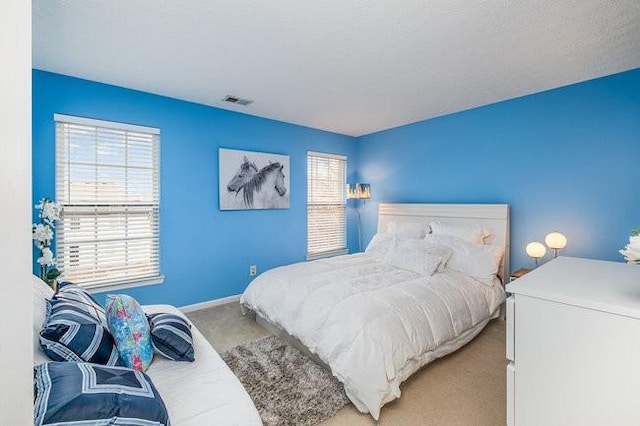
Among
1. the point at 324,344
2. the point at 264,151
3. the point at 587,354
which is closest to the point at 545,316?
the point at 587,354

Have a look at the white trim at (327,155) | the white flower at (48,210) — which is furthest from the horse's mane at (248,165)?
the white flower at (48,210)

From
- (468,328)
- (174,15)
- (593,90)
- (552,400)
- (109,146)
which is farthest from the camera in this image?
(109,146)

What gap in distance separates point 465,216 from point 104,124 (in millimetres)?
4199

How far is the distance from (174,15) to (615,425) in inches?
117

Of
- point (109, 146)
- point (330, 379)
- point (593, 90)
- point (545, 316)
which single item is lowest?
point (330, 379)

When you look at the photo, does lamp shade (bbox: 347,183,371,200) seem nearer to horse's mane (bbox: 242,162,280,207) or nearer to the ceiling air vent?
horse's mane (bbox: 242,162,280,207)

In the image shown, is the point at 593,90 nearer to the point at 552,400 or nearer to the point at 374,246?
the point at 374,246

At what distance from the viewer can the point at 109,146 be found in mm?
2938

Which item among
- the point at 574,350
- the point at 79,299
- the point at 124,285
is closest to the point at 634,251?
the point at 574,350

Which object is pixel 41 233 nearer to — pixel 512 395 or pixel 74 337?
pixel 74 337

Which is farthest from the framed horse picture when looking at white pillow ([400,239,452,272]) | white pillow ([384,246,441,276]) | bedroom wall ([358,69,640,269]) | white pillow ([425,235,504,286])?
white pillow ([425,235,504,286])

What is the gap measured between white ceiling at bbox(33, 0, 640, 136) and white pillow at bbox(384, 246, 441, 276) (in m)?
1.76

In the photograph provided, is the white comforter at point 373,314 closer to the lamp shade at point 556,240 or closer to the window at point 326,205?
the lamp shade at point 556,240

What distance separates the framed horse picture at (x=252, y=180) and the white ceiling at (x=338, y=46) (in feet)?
2.73
